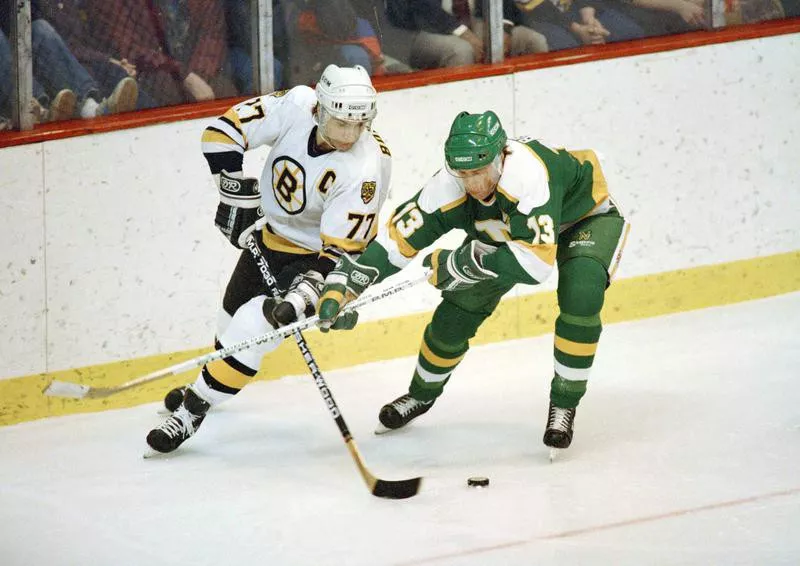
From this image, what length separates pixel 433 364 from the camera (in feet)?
13.2

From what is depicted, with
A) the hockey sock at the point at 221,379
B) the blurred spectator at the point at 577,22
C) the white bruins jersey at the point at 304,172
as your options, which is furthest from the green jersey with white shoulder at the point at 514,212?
the blurred spectator at the point at 577,22

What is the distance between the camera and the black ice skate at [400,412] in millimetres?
4148

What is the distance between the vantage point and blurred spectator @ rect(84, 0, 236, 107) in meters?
4.56

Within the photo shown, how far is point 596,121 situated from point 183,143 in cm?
156

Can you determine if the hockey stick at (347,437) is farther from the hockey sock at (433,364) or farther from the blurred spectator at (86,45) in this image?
the blurred spectator at (86,45)

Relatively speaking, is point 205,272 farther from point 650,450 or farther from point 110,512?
point 650,450

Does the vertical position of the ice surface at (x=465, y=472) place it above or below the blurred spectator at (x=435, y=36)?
below

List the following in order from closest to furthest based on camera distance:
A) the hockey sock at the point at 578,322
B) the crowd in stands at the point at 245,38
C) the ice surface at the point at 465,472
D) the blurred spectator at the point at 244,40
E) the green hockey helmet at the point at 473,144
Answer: the ice surface at the point at 465,472 < the green hockey helmet at the point at 473,144 < the hockey sock at the point at 578,322 < the crowd in stands at the point at 245,38 < the blurred spectator at the point at 244,40

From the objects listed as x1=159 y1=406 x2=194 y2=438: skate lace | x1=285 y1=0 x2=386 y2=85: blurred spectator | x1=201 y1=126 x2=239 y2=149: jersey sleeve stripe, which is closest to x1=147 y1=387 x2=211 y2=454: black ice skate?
x1=159 y1=406 x2=194 y2=438: skate lace

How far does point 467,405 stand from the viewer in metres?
4.47

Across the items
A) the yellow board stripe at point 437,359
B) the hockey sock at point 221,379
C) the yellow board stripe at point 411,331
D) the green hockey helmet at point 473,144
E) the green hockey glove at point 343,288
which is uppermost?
the green hockey helmet at point 473,144

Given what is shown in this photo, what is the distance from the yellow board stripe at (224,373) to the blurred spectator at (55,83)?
1.15m

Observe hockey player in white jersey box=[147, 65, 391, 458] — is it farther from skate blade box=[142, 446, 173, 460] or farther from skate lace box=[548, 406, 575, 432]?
skate lace box=[548, 406, 575, 432]

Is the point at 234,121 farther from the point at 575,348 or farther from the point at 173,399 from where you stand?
the point at 575,348
